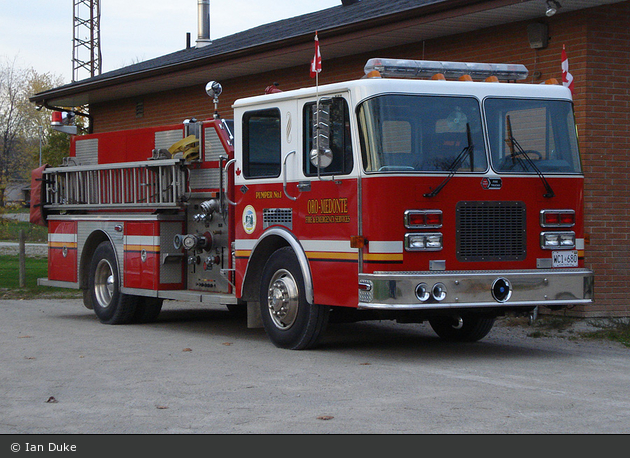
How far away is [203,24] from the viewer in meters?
25.6

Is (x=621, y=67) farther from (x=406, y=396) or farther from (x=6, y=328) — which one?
(x=6, y=328)

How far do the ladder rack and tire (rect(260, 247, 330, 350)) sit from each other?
214 centimetres

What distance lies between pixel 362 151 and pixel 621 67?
4590mm

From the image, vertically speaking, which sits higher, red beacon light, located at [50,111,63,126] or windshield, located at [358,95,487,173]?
red beacon light, located at [50,111,63,126]

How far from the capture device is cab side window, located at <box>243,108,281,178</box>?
400 inches

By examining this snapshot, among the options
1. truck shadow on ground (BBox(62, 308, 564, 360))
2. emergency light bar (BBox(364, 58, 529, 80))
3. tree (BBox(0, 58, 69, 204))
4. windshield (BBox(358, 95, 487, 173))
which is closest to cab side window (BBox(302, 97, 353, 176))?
windshield (BBox(358, 95, 487, 173))

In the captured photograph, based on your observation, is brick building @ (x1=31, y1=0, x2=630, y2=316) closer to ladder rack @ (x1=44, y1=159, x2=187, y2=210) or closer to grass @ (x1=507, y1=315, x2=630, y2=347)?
grass @ (x1=507, y1=315, x2=630, y2=347)

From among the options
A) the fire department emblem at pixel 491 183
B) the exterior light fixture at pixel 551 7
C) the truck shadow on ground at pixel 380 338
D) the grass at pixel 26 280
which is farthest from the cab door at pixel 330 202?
the grass at pixel 26 280

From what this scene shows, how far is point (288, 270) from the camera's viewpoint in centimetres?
982

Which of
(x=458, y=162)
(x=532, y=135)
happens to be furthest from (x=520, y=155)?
(x=458, y=162)

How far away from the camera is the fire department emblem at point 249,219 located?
10383 mm

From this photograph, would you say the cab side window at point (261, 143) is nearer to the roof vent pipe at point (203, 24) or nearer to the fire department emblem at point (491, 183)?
the fire department emblem at point (491, 183)

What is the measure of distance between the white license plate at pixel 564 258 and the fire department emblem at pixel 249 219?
317 cm
